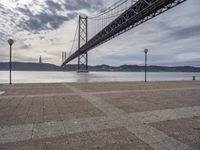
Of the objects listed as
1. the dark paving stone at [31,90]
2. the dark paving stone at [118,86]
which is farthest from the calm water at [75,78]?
the dark paving stone at [31,90]

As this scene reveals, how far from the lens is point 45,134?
3609mm

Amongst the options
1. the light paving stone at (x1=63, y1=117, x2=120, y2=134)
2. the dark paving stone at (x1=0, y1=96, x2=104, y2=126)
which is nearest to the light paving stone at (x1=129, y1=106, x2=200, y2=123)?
the light paving stone at (x1=63, y1=117, x2=120, y2=134)

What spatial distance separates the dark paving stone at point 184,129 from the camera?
3.34 metres

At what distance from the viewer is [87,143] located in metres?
3.20

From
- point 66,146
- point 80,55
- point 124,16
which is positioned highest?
point 124,16

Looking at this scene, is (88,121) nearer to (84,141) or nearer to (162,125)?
(84,141)

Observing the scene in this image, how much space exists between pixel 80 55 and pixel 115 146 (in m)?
58.8

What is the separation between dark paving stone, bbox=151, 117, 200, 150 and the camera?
131 inches

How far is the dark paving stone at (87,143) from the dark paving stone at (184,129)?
0.76m

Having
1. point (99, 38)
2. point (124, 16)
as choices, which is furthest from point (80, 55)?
point (124, 16)

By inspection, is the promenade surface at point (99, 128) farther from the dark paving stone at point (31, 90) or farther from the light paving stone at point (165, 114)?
the dark paving stone at point (31, 90)

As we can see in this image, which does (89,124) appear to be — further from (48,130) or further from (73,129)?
(48,130)

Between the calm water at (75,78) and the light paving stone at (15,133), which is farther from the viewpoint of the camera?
the calm water at (75,78)

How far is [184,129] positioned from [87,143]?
2.05 meters
